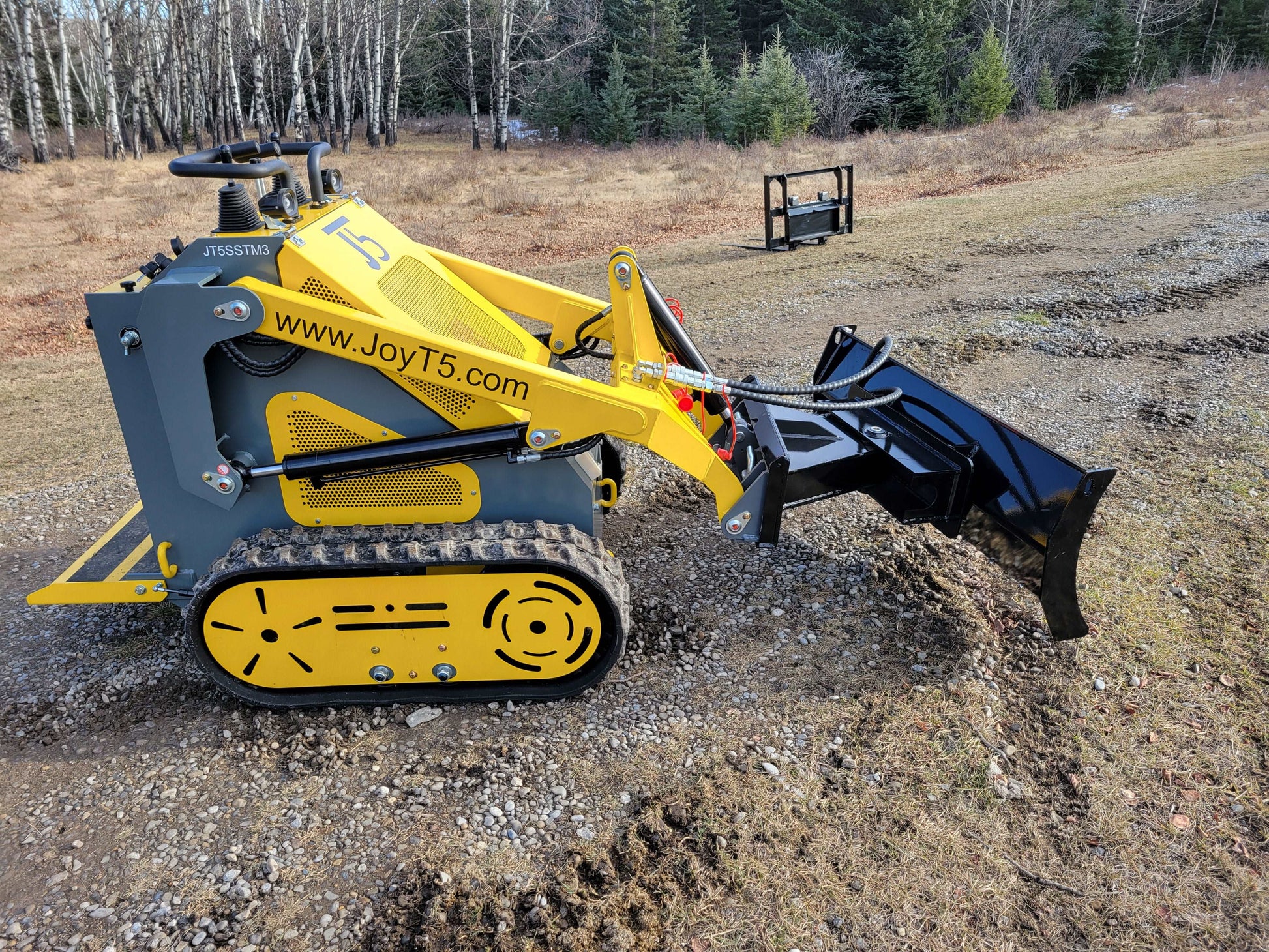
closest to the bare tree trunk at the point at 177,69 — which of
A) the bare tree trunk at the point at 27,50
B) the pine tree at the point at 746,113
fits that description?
the bare tree trunk at the point at 27,50

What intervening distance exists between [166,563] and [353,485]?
3.21 ft

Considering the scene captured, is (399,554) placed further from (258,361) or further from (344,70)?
(344,70)

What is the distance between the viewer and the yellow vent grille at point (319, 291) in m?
3.62

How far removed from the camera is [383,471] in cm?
382

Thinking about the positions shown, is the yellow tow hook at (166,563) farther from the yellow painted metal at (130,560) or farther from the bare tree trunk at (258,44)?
the bare tree trunk at (258,44)

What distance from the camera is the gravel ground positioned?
3.14 metres

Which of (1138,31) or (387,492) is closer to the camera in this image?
(387,492)

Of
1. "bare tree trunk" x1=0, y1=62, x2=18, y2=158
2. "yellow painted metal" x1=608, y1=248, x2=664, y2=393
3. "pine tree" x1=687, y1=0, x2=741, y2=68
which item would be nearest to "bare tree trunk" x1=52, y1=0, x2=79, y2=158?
"bare tree trunk" x1=0, y1=62, x2=18, y2=158

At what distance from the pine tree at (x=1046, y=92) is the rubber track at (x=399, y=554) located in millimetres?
35852

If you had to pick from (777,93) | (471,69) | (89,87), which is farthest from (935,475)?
(89,87)

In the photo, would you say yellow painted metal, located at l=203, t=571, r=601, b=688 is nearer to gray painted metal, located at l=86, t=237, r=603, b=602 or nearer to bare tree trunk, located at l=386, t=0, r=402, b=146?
gray painted metal, located at l=86, t=237, r=603, b=602

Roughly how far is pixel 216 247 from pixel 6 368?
7.68 meters

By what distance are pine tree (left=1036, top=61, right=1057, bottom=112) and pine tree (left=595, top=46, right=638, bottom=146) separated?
1567 cm

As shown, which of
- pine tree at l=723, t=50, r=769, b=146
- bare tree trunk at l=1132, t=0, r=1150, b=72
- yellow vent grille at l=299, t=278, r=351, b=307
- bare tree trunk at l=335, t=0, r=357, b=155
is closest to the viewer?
yellow vent grille at l=299, t=278, r=351, b=307
